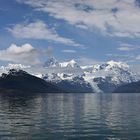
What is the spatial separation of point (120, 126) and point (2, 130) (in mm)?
34356

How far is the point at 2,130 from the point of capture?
9244cm

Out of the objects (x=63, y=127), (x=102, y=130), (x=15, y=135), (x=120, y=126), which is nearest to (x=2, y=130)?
(x=15, y=135)

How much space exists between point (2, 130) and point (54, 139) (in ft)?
58.4

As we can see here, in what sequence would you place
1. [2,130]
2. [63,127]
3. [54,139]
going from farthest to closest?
[63,127]
[2,130]
[54,139]

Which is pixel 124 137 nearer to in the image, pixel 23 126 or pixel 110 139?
pixel 110 139

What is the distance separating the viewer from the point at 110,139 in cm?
8281

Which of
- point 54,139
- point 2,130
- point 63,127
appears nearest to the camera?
point 54,139

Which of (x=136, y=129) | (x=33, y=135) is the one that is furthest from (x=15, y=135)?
(x=136, y=129)

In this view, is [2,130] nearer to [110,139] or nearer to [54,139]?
[54,139]

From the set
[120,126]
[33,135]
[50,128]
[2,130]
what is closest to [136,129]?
[120,126]

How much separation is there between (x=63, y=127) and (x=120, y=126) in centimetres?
1710

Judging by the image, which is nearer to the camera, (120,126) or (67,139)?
(67,139)

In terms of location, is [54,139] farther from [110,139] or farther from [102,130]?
[102,130]

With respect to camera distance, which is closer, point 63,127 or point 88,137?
point 88,137
